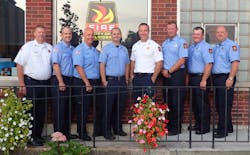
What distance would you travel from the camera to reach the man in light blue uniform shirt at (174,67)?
7.20 meters

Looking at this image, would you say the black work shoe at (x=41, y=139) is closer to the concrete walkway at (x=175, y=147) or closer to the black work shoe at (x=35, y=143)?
the black work shoe at (x=35, y=143)

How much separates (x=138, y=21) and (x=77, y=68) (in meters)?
1.74

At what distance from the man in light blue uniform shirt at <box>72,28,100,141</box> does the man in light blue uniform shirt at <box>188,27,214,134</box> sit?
1.63 m

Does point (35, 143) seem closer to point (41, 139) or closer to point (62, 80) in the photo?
point (41, 139)

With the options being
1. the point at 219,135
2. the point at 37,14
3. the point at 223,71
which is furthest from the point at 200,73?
the point at 37,14

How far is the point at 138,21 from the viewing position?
793 cm

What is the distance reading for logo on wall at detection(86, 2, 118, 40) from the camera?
7.91 metres

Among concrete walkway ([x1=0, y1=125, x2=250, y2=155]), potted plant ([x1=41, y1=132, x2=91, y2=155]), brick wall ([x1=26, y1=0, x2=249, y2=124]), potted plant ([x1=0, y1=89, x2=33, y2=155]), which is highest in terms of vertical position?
brick wall ([x1=26, y1=0, x2=249, y2=124])

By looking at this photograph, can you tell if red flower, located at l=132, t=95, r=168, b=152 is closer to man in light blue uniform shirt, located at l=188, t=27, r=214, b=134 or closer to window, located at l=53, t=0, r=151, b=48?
man in light blue uniform shirt, located at l=188, t=27, r=214, b=134

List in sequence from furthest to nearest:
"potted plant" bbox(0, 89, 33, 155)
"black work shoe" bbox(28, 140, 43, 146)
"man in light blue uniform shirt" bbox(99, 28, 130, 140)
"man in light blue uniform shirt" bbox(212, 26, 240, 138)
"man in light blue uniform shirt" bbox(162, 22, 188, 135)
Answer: "man in light blue uniform shirt" bbox(162, 22, 188, 135) → "man in light blue uniform shirt" bbox(212, 26, 240, 138) → "man in light blue uniform shirt" bbox(99, 28, 130, 140) → "black work shoe" bbox(28, 140, 43, 146) → "potted plant" bbox(0, 89, 33, 155)

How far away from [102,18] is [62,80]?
5.63ft

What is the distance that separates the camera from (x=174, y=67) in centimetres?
718

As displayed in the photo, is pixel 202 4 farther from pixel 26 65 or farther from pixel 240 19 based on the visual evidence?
pixel 26 65

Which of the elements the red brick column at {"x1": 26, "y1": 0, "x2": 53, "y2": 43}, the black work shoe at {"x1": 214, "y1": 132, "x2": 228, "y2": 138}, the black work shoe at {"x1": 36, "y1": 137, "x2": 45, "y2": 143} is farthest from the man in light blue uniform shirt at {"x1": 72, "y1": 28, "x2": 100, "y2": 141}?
the black work shoe at {"x1": 214, "y1": 132, "x2": 228, "y2": 138}
